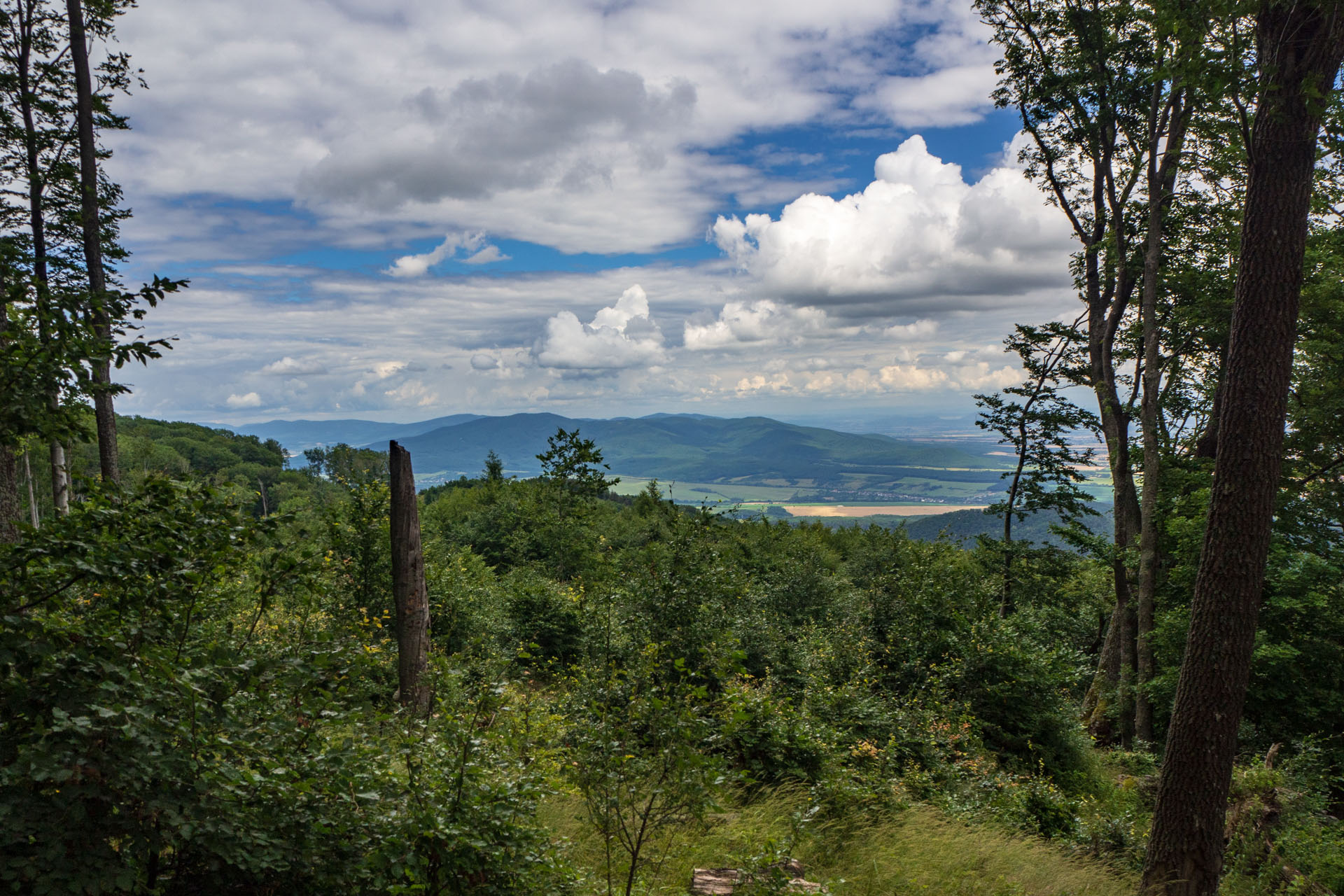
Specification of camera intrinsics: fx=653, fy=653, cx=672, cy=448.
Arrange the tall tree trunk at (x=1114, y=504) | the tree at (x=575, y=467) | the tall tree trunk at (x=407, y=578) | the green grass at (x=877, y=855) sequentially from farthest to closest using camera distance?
the tree at (x=575, y=467)
the tall tree trunk at (x=1114, y=504)
the tall tree trunk at (x=407, y=578)
the green grass at (x=877, y=855)

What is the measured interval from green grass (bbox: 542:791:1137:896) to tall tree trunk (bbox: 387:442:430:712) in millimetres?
2060

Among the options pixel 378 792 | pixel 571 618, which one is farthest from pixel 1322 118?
pixel 571 618

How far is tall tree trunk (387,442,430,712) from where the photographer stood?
662 cm

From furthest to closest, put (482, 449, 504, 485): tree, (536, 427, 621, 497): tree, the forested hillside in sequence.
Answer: (482, 449, 504, 485): tree < (536, 427, 621, 497): tree < the forested hillside

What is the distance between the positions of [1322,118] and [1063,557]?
1911 cm

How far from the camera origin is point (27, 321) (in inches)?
130

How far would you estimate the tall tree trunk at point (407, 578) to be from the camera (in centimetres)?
662

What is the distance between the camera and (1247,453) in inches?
206

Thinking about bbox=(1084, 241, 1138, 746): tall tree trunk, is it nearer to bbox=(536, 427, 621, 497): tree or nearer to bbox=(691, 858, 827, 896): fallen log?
bbox=(691, 858, 827, 896): fallen log

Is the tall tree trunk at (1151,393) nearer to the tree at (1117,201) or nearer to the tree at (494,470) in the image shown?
the tree at (1117,201)

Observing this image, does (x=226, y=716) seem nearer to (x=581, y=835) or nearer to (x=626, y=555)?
(x=581, y=835)

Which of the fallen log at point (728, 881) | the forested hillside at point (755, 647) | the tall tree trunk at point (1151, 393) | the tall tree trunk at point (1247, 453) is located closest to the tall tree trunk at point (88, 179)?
the forested hillside at point (755, 647)

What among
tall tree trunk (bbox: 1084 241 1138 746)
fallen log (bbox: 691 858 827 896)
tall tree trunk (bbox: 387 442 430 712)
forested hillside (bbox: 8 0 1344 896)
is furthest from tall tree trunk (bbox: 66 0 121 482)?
tall tree trunk (bbox: 1084 241 1138 746)

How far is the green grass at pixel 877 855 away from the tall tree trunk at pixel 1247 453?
95 cm
